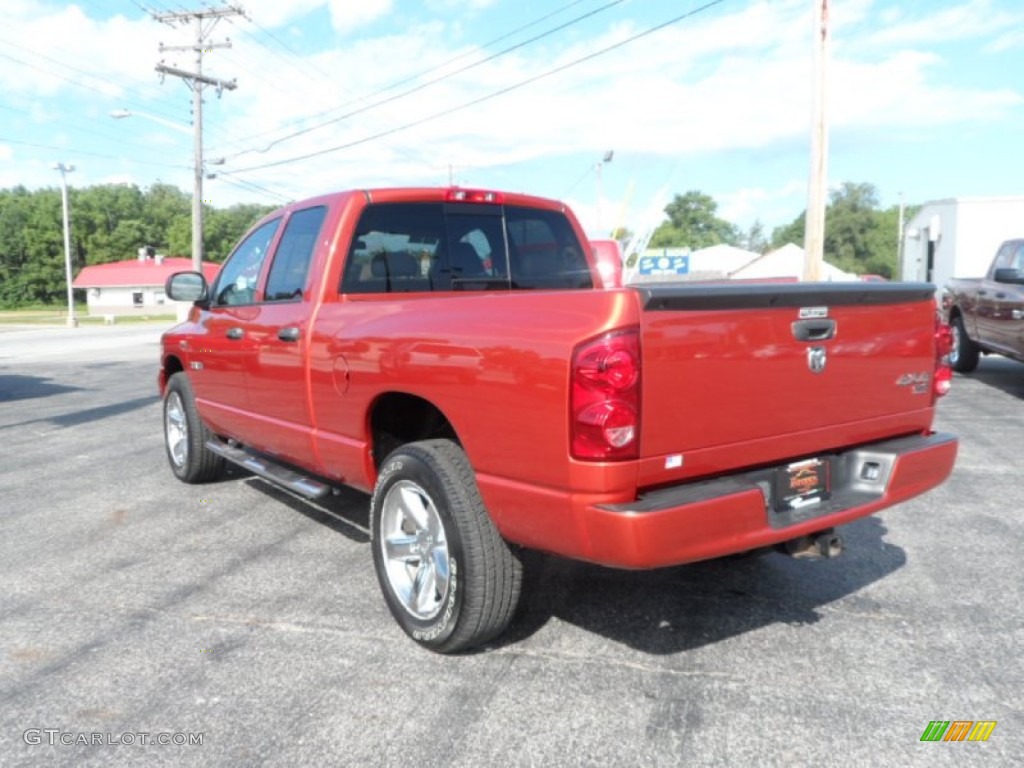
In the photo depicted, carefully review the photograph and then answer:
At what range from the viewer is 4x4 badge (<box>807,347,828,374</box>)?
9.78ft

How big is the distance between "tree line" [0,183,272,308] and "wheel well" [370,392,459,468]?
88.3 metres

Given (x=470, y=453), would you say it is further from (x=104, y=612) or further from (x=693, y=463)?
(x=104, y=612)

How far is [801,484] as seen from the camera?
120 inches

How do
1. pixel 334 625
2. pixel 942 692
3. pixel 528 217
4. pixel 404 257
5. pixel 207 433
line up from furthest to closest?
1. pixel 207 433
2. pixel 528 217
3. pixel 404 257
4. pixel 334 625
5. pixel 942 692

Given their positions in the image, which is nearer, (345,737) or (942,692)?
(345,737)

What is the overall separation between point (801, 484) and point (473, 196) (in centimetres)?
244

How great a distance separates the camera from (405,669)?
3.21m

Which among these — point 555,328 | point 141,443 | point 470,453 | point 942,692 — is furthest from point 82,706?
point 141,443

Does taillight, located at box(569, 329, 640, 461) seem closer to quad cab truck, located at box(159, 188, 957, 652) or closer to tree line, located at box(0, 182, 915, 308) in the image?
quad cab truck, located at box(159, 188, 957, 652)

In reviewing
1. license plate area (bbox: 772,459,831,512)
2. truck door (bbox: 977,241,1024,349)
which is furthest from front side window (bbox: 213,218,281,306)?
truck door (bbox: 977,241,1024,349)

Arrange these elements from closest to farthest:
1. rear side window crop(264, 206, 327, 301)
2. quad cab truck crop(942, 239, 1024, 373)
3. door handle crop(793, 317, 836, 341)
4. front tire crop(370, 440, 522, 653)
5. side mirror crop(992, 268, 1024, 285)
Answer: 1. door handle crop(793, 317, 836, 341)
2. front tire crop(370, 440, 522, 653)
3. rear side window crop(264, 206, 327, 301)
4. side mirror crop(992, 268, 1024, 285)
5. quad cab truck crop(942, 239, 1024, 373)

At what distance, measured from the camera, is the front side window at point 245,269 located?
4988 millimetres

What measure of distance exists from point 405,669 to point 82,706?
114cm

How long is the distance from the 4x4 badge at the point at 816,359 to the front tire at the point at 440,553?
1287 millimetres
